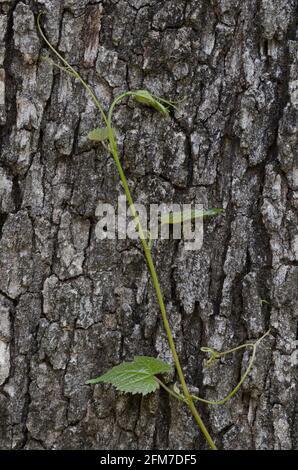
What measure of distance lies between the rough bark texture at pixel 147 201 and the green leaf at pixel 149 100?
0.07ft

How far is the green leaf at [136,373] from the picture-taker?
161 cm

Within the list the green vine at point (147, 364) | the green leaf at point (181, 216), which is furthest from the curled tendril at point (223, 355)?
the green leaf at point (181, 216)

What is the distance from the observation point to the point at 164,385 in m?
1.67

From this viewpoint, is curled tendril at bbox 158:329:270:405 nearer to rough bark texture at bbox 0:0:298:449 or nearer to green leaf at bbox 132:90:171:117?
rough bark texture at bbox 0:0:298:449

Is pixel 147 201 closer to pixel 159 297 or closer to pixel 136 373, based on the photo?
pixel 159 297

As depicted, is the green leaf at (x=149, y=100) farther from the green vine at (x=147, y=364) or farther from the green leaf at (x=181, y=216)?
the green leaf at (x=181, y=216)

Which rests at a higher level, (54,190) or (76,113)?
(76,113)

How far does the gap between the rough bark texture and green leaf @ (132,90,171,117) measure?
21mm

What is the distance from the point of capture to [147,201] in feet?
5.78

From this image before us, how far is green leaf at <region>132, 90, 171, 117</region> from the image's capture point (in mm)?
1692
